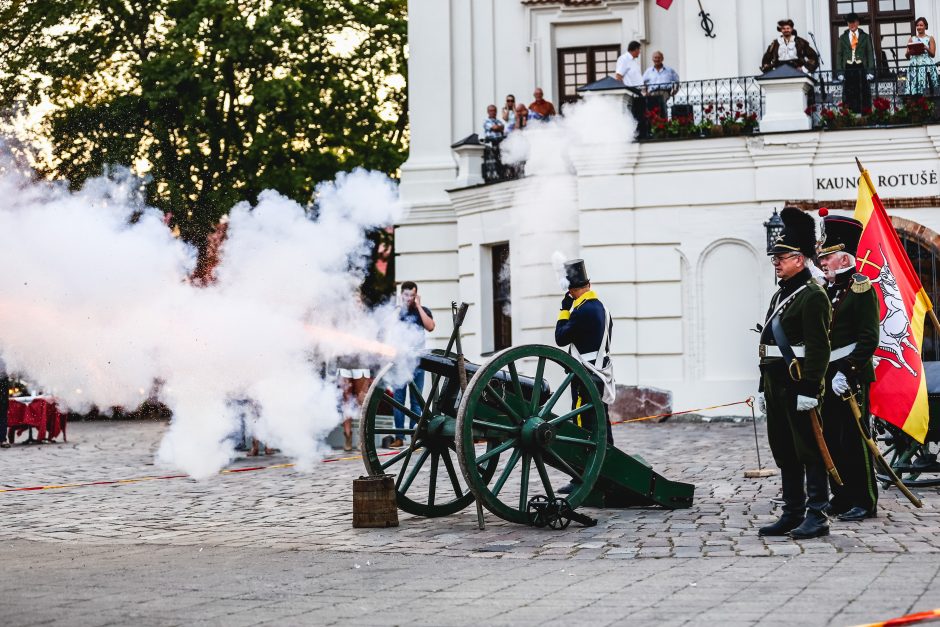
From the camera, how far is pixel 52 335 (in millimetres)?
10992

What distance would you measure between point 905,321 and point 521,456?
3.69 m

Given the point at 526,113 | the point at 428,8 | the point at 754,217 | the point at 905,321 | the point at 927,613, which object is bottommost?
the point at 927,613

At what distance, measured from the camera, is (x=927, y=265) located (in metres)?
20.7

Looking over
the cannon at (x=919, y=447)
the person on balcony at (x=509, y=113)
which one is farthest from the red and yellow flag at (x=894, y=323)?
the person on balcony at (x=509, y=113)

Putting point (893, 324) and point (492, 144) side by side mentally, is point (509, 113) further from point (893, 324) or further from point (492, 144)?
point (893, 324)

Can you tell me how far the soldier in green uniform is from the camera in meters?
9.53

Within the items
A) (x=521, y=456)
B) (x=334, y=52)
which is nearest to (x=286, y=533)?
(x=521, y=456)

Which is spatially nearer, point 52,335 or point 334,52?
point 52,335

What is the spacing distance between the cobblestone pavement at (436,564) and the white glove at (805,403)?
0.82 m

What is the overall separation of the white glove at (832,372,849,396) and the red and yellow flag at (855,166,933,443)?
110 cm

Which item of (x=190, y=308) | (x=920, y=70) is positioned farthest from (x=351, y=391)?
(x=920, y=70)

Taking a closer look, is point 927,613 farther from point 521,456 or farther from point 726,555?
point 521,456

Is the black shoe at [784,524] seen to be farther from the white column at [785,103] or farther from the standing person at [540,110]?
the standing person at [540,110]

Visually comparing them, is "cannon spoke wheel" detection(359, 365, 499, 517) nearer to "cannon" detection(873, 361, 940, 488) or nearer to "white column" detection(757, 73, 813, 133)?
"cannon" detection(873, 361, 940, 488)
